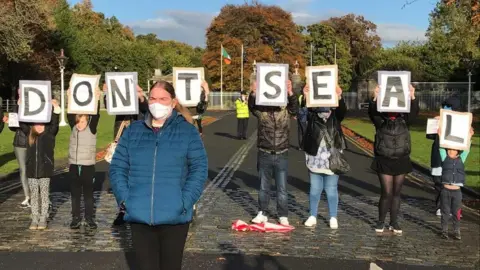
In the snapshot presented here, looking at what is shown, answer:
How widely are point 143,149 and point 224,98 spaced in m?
78.0

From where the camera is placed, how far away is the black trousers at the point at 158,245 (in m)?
4.44

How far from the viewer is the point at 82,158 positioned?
28.3 ft

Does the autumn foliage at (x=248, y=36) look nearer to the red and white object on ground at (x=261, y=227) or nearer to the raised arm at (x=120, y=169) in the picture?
the red and white object on ground at (x=261, y=227)

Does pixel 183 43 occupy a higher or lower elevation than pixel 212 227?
higher

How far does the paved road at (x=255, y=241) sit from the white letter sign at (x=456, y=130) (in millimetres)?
1342

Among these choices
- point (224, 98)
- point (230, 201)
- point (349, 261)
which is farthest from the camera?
point (224, 98)

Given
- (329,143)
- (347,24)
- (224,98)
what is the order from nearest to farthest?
1. (329,143)
2. (224,98)
3. (347,24)

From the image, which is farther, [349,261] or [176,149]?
[349,261]

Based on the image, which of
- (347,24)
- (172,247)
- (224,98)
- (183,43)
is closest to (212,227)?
(172,247)

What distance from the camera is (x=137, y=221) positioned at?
14.4ft

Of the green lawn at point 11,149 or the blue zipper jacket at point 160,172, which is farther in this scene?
the green lawn at point 11,149

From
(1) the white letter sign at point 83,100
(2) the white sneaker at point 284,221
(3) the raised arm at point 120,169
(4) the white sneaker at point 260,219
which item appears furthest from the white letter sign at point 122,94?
(3) the raised arm at point 120,169

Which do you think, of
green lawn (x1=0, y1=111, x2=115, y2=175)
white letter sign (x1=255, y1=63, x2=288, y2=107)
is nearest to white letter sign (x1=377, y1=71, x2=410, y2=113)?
white letter sign (x1=255, y1=63, x2=288, y2=107)

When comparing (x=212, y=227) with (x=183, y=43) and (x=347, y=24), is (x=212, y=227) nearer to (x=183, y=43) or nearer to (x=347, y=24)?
(x=347, y=24)
